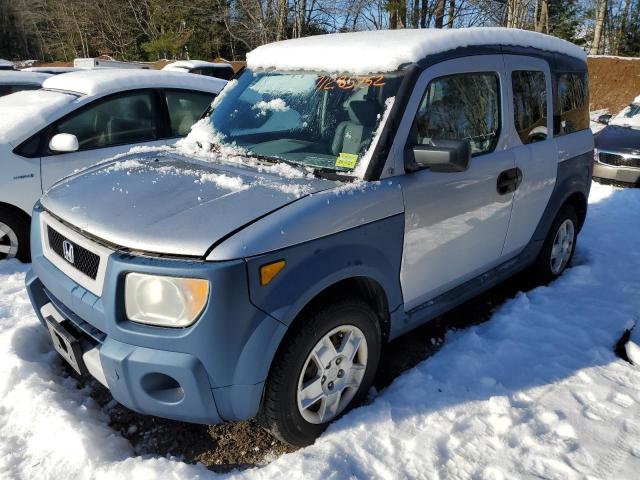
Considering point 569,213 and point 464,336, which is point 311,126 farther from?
point 569,213

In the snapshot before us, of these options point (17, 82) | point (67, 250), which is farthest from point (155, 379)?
point (17, 82)

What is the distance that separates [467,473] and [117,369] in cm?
159

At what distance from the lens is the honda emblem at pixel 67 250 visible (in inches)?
95.1

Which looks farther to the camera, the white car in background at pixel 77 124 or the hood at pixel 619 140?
the hood at pixel 619 140

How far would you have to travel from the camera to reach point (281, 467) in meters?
2.32

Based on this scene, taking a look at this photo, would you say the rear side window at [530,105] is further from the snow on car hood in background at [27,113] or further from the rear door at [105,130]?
the snow on car hood in background at [27,113]

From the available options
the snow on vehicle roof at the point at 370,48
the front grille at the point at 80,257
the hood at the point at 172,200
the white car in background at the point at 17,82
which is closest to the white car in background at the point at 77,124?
the white car in background at the point at 17,82

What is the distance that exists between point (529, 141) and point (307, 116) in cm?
166

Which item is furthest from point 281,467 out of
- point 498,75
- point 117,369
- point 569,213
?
point 569,213

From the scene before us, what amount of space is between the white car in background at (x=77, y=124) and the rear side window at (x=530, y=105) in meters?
3.27

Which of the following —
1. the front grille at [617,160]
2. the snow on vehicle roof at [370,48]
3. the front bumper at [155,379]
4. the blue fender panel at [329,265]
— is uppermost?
the snow on vehicle roof at [370,48]

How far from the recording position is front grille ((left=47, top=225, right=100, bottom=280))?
2256 mm

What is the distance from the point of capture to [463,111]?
10.4 feet

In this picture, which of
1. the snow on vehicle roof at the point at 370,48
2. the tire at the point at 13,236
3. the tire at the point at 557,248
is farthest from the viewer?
the tire at the point at 13,236
